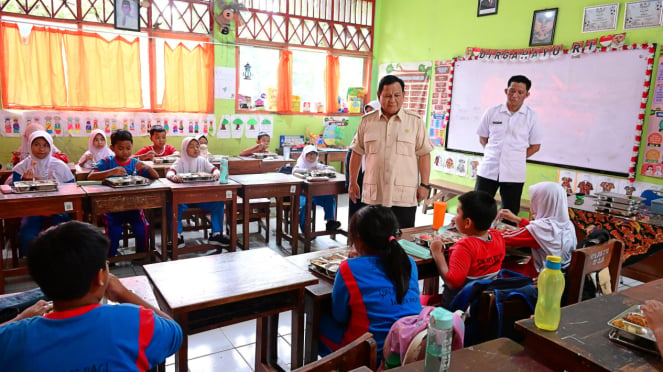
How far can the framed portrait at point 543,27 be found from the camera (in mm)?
5067

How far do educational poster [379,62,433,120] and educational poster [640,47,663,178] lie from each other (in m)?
3.01

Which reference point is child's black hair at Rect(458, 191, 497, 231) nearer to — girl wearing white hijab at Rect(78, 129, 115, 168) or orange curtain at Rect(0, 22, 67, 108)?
girl wearing white hijab at Rect(78, 129, 115, 168)

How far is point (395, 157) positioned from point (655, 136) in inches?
113

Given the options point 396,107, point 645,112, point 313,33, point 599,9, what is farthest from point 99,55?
point 645,112

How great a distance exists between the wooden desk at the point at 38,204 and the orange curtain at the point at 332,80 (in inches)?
182

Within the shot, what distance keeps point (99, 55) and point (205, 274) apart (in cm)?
495

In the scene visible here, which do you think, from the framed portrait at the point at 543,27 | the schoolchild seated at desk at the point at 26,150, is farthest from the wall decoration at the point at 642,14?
the schoolchild seated at desk at the point at 26,150

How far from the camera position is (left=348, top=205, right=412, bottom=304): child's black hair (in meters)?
1.71

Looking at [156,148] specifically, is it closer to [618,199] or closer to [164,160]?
[164,160]

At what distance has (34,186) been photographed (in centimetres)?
329

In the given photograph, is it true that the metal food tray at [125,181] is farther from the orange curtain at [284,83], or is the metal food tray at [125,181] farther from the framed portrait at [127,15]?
the orange curtain at [284,83]

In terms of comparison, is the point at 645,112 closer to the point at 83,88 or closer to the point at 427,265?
the point at 427,265

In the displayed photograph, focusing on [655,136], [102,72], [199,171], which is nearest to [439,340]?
[199,171]

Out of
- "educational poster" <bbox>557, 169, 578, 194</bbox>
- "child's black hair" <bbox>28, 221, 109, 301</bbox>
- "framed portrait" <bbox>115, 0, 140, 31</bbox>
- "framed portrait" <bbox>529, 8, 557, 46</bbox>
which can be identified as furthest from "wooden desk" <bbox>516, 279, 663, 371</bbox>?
"framed portrait" <bbox>115, 0, 140, 31</bbox>
